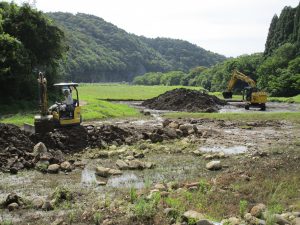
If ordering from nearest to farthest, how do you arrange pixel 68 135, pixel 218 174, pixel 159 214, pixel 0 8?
pixel 159 214 → pixel 218 174 → pixel 68 135 → pixel 0 8

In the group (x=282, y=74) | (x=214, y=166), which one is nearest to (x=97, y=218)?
(x=214, y=166)

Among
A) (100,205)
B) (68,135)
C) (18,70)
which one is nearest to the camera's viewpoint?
(100,205)

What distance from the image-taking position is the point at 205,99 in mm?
53656

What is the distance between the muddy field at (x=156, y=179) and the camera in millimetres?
12297

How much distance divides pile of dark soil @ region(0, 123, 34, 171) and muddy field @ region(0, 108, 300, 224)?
527 millimetres

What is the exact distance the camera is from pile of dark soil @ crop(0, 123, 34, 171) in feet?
62.1

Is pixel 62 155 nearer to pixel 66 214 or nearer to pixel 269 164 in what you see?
pixel 66 214

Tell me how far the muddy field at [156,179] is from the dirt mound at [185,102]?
829 inches

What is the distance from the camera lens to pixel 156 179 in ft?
56.1

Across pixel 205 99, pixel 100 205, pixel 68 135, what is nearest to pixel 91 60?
pixel 205 99

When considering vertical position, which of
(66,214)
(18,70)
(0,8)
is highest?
(0,8)

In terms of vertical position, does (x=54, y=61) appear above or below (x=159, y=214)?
above

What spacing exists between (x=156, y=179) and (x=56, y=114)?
970 cm

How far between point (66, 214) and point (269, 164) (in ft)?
32.7
